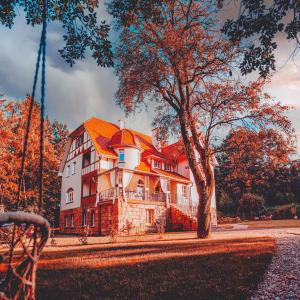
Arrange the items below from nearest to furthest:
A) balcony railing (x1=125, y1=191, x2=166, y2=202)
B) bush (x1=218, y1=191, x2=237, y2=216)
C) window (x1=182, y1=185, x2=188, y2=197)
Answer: balcony railing (x1=125, y1=191, x2=166, y2=202), window (x1=182, y1=185, x2=188, y2=197), bush (x1=218, y1=191, x2=237, y2=216)

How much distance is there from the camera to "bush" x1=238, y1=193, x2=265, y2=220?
1703 inches

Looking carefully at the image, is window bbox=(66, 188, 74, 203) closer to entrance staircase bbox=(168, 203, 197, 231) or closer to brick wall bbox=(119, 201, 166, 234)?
brick wall bbox=(119, 201, 166, 234)

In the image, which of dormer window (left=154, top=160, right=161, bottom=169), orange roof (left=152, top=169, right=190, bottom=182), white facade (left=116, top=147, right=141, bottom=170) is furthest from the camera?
dormer window (left=154, top=160, right=161, bottom=169)

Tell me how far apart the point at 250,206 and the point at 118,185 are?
28.1m

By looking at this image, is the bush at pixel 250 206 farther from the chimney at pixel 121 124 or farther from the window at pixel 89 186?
the window at pixel 89 186

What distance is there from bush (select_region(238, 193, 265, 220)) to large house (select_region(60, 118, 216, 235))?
42.9ft

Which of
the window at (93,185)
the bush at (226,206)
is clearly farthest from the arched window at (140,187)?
the bush at (226,206)

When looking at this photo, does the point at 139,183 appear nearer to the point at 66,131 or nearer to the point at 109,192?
the point at 109,192

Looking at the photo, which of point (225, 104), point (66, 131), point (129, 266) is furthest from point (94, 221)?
point (66, 131)

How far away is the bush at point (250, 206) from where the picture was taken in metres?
43.2

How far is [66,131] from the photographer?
46.1 meters

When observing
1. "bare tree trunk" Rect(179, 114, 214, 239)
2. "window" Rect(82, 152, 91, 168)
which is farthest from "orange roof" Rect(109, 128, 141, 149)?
"bare tree trunk" Rect(179, 114, 214, 239)

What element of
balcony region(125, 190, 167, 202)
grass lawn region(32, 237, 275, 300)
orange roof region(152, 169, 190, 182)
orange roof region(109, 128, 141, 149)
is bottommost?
grass lawn region(32, 237, 275, 300)

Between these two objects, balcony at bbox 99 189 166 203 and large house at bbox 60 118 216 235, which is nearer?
balcony at bbox 99 189 166 203
